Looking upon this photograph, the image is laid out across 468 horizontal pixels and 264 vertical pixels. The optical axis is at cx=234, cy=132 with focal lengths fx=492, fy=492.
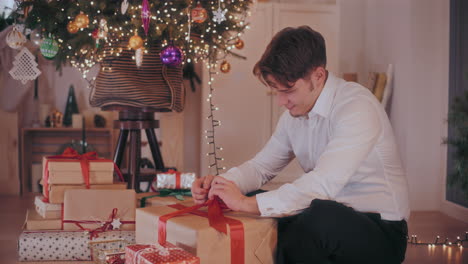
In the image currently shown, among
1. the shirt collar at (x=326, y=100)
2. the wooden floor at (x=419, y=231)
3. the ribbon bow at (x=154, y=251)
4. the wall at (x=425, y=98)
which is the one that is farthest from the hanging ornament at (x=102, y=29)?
the wall at (x=425, y=98)

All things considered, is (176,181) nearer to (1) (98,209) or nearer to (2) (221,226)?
(1) (98,209)

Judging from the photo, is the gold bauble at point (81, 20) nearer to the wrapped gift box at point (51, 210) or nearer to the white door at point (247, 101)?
the wrapped gift box at point (51, 210)

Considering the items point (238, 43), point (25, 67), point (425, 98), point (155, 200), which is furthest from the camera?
point (425, 98)

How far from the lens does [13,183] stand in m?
3.70

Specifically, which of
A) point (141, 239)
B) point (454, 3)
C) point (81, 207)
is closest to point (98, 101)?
point (81, 207)

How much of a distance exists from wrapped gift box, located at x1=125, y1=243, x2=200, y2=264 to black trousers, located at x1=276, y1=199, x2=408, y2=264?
12.2 inches

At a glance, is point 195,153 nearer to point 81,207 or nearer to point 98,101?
point 98,101

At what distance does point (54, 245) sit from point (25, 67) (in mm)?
1063

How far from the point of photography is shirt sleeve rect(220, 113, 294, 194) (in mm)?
1613

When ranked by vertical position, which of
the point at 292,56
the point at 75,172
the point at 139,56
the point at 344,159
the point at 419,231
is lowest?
the point at 419,231

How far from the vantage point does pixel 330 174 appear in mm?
1290

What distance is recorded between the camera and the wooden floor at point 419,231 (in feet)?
6.57

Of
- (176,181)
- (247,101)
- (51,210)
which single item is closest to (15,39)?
Result: (51,210)

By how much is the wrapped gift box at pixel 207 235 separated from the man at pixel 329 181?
38mm
